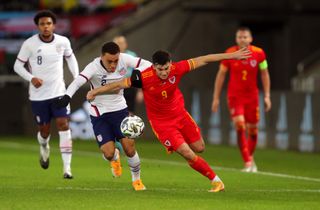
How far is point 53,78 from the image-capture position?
632 inches

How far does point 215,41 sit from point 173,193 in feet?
69.8

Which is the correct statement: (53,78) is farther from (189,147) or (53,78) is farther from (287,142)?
(287,142)

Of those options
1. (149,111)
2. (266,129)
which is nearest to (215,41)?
(266,129)

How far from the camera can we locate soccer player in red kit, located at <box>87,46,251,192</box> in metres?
13.1

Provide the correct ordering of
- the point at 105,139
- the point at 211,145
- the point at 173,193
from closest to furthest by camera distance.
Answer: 1. the point at 173,193
2. the point at 105,139
3. the point at 211,145

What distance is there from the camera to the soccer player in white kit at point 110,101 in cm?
1368

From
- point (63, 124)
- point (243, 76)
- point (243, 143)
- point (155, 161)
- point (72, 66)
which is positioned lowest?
point (155, 161)

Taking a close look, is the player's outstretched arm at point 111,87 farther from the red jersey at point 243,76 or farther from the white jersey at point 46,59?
the red jersey at point 243,76

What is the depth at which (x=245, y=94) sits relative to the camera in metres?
18.3

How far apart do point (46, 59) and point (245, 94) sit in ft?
12.7

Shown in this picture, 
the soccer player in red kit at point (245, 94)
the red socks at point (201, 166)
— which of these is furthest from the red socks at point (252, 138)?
the red socks at point (201, 166)

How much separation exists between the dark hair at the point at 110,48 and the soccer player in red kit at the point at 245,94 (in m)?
4.70

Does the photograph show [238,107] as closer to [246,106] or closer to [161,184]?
[246,106]

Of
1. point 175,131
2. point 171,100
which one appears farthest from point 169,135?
point 171,100
